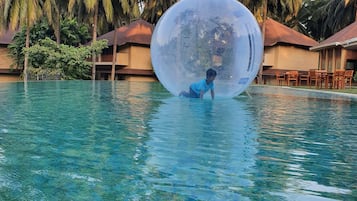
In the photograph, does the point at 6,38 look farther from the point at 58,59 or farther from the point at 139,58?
the point at 58,59

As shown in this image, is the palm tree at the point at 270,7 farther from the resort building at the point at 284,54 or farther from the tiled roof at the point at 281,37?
the resort building at the point at 284,54

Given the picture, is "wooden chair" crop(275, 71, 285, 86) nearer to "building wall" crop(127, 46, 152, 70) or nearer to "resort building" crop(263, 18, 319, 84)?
"resort building" crop(263, 18, 319, 84)

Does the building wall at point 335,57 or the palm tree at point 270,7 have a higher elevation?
the palm tree at point 270,7

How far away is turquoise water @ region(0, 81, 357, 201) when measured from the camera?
2781 millimetres

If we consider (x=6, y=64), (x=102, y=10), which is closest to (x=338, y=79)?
(x=102, y=10)

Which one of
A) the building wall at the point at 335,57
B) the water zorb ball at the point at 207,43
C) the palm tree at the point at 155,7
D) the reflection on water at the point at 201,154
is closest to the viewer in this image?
the reflection on water at the point at 201,154

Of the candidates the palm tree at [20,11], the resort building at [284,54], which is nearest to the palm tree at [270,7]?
the resort building at [284,54]

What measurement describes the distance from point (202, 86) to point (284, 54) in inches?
885

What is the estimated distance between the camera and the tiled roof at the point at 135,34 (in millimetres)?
31044

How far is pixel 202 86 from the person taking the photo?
8.96m

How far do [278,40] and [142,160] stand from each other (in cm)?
2733

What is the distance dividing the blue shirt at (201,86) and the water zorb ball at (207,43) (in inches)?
4.2

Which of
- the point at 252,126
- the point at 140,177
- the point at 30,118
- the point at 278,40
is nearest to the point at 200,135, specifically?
the point at 252,126

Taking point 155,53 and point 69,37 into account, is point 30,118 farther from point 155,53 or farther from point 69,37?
point 69,37
